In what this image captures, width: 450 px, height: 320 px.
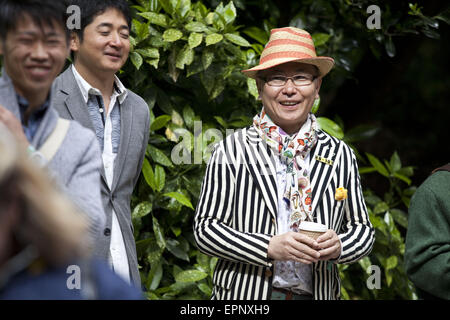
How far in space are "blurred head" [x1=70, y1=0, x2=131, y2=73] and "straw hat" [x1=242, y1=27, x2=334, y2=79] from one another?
0.53 metres

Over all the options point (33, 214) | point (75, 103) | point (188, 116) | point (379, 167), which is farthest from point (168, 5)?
point (33, 214)

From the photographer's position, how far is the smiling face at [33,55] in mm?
1811

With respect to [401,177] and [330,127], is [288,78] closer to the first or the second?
[330,127]

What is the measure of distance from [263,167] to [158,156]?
104cm

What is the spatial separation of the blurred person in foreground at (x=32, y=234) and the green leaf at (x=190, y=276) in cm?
235

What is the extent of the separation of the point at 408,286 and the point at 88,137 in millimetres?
2836

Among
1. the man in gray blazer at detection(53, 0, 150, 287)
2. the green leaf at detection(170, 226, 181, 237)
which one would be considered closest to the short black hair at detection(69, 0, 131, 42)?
the man in gray blazer at detection(53, 0, 150, 287)

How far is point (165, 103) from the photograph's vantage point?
3.75m

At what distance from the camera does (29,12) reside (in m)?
1.78

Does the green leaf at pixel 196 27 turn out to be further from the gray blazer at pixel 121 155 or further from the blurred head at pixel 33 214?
Result: the blurred head at pixel 33 214

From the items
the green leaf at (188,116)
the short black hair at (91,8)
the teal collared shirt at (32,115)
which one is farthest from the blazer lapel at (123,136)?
the teal collared shirt at (32,115)

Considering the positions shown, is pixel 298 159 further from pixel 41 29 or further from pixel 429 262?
pixel 41 29

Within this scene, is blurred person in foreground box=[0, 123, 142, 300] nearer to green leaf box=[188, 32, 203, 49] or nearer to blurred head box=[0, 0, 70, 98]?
blurred head box=[0, 0, 70, 98]
